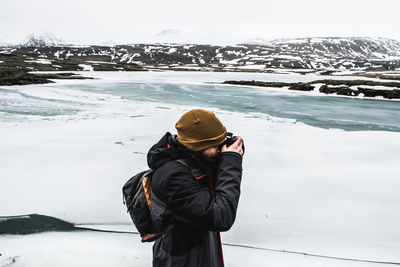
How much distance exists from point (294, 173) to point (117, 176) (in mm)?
2558

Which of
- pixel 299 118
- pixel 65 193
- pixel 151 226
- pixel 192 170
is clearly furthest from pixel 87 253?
pixel 299 118

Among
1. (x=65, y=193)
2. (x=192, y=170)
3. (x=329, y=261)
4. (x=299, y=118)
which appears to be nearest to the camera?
(x=192, y=170)

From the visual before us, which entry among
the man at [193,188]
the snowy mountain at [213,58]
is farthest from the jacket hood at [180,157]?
the snowy mountain at [213,58]

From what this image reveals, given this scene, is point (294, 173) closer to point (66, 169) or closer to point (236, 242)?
point (236, 242)

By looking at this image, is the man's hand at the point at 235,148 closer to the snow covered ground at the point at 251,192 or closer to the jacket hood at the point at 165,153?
the jacket hood at the point at 165,153

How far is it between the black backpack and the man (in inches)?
2.1

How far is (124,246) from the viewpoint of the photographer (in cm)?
258

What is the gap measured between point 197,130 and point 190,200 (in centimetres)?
30

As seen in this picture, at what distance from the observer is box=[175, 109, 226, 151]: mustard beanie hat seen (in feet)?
4.09

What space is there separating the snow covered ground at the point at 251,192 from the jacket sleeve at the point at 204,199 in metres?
1.38

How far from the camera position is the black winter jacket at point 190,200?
1183mm

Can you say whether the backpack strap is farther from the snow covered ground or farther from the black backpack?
the snow covered ground

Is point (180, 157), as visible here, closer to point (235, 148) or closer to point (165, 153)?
point (165, 153)

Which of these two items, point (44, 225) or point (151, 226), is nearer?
point (151, 226)
